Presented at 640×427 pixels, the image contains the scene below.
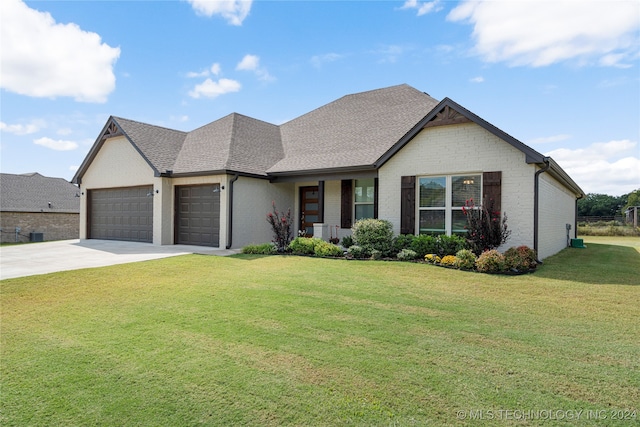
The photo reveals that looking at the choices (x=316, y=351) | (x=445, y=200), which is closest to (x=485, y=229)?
(x=445, y=200)

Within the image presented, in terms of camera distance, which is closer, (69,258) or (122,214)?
(69,258)

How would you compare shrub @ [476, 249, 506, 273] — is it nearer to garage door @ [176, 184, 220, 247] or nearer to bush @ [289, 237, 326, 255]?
bush @ [289, 237, 326, 255]

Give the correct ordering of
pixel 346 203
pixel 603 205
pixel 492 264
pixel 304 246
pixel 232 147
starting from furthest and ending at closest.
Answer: pixel 603 205 → pixel 232 147 → pixel 346 203 → pixel 304 246 → pixel 492 264

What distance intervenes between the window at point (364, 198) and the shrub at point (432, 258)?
477 cm

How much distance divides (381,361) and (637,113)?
15.5 m

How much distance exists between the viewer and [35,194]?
96.3ft

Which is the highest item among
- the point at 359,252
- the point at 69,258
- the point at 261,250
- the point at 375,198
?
the point at 375,198

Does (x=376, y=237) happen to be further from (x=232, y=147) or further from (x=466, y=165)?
(x=232, y=147)

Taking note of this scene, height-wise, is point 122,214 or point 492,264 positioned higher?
point 122,214

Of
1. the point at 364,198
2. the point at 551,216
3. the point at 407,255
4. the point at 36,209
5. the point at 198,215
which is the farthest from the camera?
the point at 36,209

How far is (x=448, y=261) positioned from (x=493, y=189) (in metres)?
2.83

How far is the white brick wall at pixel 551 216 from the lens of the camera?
11.1 meters

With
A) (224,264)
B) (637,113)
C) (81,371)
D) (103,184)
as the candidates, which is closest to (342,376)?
(81,371)

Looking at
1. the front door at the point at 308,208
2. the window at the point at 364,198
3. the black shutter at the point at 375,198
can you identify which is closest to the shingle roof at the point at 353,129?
the black shutter at the point at 375,198
